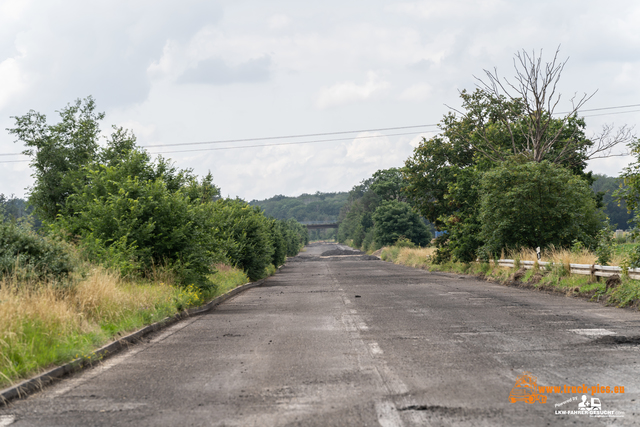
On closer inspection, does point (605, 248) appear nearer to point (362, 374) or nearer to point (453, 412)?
point (362, 374)

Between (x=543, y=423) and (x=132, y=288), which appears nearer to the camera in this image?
(x=543, y=423)

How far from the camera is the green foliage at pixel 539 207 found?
2436cm

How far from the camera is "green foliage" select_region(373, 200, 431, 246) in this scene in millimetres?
78000

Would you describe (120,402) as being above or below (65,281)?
below

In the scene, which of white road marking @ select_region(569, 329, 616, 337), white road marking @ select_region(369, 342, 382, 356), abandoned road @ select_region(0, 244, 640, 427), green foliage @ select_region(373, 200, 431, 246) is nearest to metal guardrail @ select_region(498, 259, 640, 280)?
abandoned road @ select_region(0, 244, 640, 427)

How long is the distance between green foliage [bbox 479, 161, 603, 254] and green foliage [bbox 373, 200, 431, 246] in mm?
51624

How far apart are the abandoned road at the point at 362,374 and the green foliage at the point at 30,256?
236cm

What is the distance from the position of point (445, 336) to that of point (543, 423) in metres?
4.85

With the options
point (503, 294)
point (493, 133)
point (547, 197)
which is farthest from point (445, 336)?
point (493, 133)

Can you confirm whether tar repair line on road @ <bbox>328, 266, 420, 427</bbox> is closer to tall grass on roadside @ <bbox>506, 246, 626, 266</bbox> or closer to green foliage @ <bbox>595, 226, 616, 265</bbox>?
tall grass on roadside @ <bbox>506, 246, 626, 266</bbox>

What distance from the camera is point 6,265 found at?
10.1m

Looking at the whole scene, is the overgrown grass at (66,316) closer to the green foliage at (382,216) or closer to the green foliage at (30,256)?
the green foliage at (30,256)

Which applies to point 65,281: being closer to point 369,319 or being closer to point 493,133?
point 369,319

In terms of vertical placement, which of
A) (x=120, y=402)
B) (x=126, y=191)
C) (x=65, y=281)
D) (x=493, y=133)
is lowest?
(x=120, y=402)
